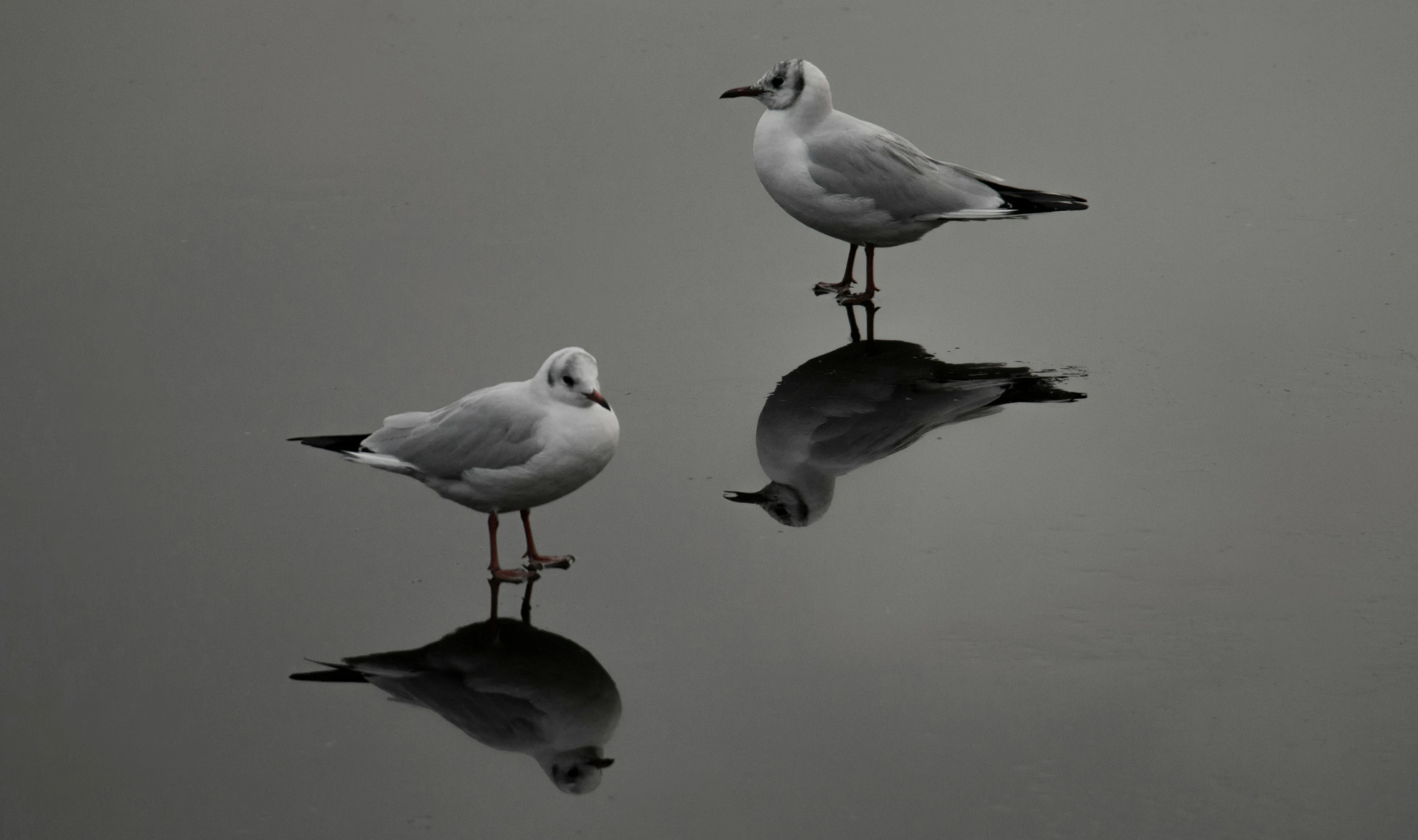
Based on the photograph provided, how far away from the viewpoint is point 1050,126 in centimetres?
948

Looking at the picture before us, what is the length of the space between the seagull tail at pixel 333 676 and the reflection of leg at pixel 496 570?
678 millimetres

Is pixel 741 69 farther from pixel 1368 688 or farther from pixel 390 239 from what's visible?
pixel 1368 688

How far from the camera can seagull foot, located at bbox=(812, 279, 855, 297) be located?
7770mm

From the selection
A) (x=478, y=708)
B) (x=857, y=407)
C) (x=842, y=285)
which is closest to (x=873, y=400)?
(x=857, y=407)

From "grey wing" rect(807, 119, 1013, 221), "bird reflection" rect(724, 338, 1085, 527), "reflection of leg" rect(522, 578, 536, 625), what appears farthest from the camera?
"grey wing" rect(807, 119, 1013, 221)

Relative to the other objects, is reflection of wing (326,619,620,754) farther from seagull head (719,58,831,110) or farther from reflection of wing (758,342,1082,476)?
seagull head (719,58,831,110)

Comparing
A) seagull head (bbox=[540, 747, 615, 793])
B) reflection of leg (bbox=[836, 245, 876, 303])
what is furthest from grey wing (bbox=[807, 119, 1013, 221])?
seagull head (bbox=[540, 747, 615, 793])

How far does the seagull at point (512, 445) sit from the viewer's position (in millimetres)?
5098

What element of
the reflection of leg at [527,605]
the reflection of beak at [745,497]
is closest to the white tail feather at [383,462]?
the reflection of leg at [527,605]

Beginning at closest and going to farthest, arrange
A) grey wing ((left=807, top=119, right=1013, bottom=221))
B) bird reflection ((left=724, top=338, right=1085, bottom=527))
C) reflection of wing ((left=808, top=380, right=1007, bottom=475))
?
bird reflection ((left=724, top=338, right=1085, bottom=527)) → reflection of wing ((left=808, top=380, right=1007, bottom=475)) → grey wing ((left=807, top=119, right=1013, bottom=221))

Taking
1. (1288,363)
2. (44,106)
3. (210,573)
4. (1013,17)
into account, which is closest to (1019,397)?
(1288,363)

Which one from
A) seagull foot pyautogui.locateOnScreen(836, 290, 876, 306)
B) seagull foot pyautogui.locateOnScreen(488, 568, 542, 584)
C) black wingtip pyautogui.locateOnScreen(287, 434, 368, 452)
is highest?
seagull foot pyautogui.locateOnScreen(836, 290, 876, 306)

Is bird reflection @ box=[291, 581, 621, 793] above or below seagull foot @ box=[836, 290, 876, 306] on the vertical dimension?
below

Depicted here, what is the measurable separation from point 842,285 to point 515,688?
3708mm
